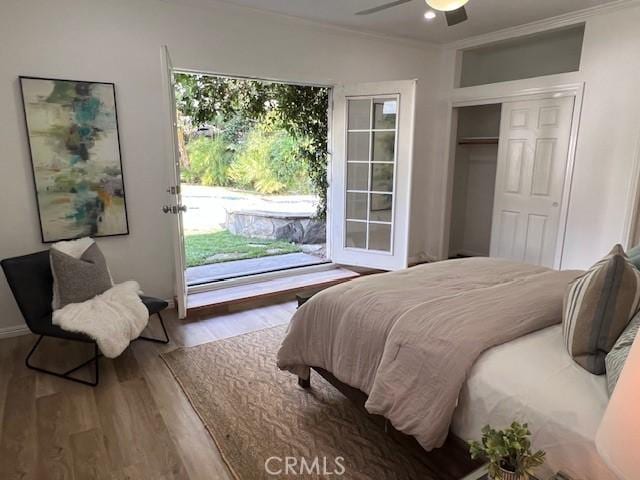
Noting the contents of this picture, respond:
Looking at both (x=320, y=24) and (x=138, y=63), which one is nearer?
(x=138, y=63)

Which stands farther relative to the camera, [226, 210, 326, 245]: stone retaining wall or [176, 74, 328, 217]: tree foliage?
[226, 210, 326, 245]: stone retaining wall

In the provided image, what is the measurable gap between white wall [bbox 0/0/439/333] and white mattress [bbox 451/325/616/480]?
109 inches

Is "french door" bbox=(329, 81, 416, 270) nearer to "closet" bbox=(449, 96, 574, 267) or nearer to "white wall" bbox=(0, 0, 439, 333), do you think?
"white wall" bbox=(0, 0, 439, 333)

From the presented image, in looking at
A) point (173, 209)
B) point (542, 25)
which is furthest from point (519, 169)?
point (173, 209)

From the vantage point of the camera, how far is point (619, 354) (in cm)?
128

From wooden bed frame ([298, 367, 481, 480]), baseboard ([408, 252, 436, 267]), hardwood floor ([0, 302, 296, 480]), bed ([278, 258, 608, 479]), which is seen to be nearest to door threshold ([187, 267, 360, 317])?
hardwood floor ([0, 302, 296, 480])

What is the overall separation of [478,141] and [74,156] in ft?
14.0

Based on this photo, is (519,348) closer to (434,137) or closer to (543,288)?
(543,288)

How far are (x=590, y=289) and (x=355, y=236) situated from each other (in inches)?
128

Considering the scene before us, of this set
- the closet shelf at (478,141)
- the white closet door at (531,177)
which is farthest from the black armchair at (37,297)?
the closet shelf at (478,141)

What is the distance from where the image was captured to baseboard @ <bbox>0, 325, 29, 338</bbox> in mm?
3113

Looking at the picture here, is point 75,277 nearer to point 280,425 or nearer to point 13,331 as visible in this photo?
point 13,331

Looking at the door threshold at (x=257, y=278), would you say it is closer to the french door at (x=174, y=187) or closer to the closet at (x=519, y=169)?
the french door at (x=174, y=187)
